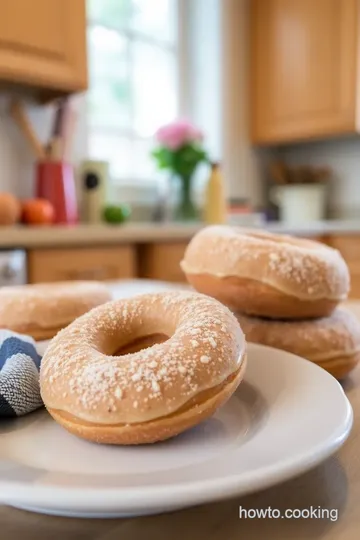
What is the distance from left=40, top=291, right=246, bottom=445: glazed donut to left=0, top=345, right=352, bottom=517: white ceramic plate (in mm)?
18

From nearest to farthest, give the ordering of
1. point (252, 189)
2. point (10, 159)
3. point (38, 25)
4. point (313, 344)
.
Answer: point (313, 344), point (38, 25), point (10, 159), point (252, 189)

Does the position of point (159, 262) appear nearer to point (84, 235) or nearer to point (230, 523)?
point (84, 235)

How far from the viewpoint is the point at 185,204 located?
9.01ft

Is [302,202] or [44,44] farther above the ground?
[44,44]

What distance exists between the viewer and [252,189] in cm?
348

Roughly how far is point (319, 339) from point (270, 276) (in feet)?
0.26

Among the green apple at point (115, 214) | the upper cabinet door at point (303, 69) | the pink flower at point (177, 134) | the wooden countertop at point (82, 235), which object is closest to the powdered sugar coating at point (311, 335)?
the wooden countertop at point (82, 235)

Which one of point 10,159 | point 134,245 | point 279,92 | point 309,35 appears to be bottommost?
point 134,245

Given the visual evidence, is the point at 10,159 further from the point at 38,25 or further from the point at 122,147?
the point at 122,147

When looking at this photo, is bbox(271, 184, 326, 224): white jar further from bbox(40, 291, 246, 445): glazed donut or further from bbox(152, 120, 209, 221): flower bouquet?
bbox(40, 291, 246, 445): glazed donut

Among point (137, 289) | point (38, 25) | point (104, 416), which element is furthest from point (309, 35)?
point (104, 416)

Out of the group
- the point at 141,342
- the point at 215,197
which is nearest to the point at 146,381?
the point at 141,342

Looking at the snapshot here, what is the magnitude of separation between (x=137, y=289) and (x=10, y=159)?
4.76 ft

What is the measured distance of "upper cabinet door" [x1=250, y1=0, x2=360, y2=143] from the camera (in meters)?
2.91
